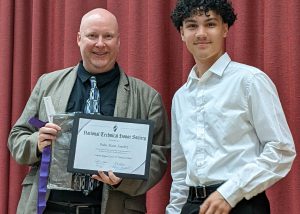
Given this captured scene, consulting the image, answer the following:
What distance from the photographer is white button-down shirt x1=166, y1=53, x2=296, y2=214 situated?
1363mm

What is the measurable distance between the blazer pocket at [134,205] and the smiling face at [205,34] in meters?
0.53

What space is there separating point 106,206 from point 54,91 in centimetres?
45

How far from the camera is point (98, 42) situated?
176 centimetres

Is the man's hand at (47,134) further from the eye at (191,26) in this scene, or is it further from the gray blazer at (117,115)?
the eye at (191,26)

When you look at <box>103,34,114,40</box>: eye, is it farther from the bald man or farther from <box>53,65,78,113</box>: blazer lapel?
<box>53,65,78,113</box>: blazer lapel

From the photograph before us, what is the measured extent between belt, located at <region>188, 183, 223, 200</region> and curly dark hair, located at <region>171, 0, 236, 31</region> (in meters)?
0.52

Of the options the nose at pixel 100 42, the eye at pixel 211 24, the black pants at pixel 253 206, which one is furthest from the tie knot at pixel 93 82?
the black pants at pixel 253 206

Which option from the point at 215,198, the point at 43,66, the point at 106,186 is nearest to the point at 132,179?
the point at 106,186

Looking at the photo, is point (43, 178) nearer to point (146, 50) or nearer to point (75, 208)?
point (75, 208)

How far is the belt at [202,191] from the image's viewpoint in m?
1.44

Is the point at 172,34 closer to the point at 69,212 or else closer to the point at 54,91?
the point at 54,91

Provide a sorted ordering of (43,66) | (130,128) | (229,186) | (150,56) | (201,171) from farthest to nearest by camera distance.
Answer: (43,66) < (150,56) < (130,128) < (201,171) < (229,186)

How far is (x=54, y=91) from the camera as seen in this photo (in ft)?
5.93

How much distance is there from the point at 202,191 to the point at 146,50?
0.90 meters
